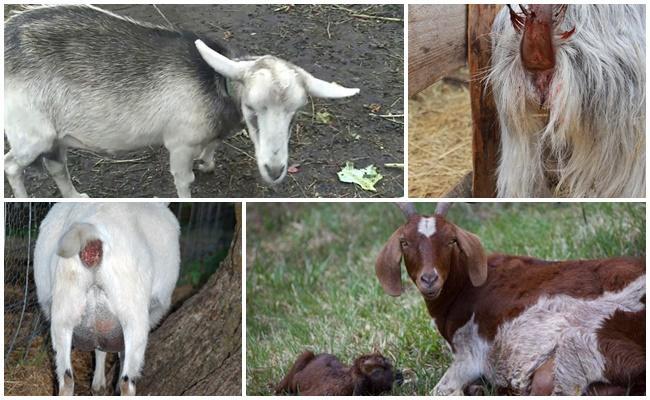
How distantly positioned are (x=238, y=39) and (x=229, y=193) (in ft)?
2.55

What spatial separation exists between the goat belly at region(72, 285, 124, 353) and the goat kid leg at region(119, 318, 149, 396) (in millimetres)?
72

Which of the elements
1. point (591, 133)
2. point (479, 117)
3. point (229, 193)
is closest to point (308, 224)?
point (229, 193)

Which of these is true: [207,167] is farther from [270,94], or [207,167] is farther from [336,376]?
[336,376]

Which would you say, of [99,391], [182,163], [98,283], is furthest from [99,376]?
[182,163]

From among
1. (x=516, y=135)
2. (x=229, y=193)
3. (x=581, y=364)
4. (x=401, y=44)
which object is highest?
(x=401, y=44)

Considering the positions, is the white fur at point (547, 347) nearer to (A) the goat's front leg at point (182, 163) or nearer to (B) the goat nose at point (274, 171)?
(B) the goat nose at point (274, 171)

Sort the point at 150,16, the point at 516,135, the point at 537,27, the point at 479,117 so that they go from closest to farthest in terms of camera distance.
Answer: the point at 537,27
the point at 516,135
the point at 479,117
the point at 150,16

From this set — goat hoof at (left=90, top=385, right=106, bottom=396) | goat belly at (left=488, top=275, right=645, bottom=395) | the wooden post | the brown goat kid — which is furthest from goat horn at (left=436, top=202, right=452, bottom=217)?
goat hoof at (left=90, top=385, right=106, bottom=396)

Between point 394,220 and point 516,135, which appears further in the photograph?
point 394,220

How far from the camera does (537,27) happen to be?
358cm

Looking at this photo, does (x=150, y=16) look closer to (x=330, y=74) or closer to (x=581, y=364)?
(x=330, y=74)

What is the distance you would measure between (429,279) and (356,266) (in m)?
1.76

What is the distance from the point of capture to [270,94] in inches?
165

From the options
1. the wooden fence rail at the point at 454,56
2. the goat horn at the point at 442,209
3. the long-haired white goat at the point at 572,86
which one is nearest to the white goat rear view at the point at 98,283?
the goat horn at the point at 442,209
